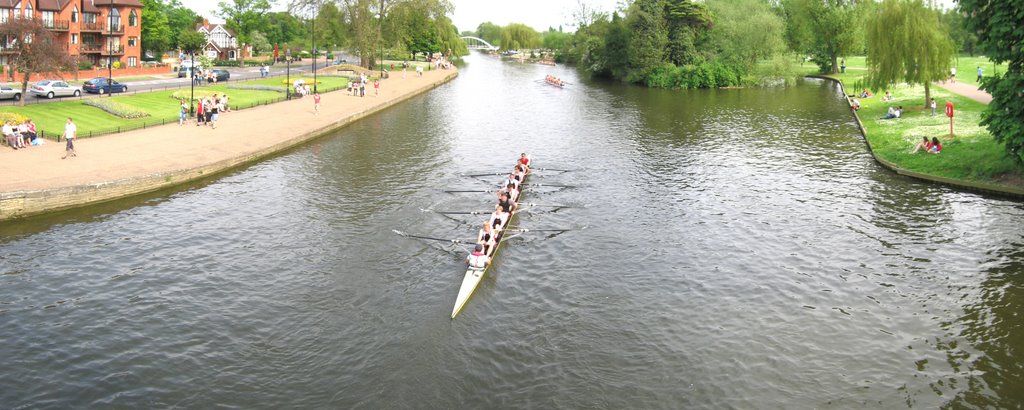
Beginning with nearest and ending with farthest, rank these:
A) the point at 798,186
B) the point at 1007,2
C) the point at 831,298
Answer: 1. the point at 831,298
2. the point at 1007,2
3. the point at 798,186

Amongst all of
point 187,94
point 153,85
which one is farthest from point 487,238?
point 153,85

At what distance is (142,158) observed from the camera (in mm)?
38594

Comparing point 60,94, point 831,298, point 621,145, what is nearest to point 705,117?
point 621,145

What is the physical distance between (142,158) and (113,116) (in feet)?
46.9

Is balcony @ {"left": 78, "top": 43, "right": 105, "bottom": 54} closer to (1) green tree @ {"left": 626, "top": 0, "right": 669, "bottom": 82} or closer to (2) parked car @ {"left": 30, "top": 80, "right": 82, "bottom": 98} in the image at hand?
(2) parked car @ {"left": 30, "top": 80, "right": 82, "bottom": 98}

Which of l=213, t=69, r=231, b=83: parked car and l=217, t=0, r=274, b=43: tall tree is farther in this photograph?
l=217, t=0, r=274, b=43: tall tree

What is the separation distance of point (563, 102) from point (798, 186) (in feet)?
143

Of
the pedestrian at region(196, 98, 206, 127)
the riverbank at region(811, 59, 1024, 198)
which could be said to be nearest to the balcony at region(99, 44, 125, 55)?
the pedestrian at region(196, 98, 206, 127)

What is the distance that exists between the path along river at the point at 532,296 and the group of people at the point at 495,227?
818 mm

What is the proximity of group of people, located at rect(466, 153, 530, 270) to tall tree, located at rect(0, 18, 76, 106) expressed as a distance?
33.7 meters

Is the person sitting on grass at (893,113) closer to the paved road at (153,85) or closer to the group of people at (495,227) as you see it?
the group of people at (495,227)

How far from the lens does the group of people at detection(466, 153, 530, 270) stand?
25609 millimetres

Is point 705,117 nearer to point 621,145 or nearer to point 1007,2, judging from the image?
point 621,145

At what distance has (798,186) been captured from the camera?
3912cm
